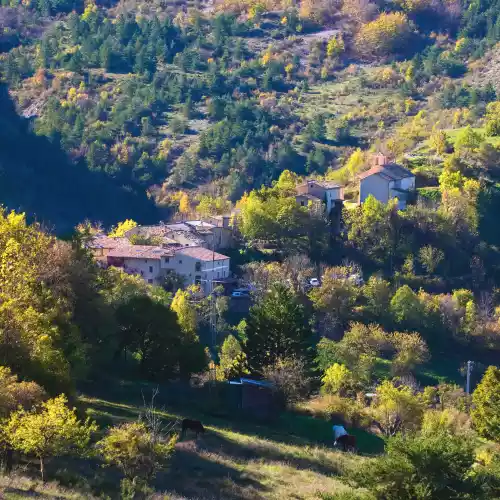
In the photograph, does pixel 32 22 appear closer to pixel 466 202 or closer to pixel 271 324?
pixel 466 202

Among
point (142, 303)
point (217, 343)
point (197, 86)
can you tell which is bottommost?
point (217, 343)

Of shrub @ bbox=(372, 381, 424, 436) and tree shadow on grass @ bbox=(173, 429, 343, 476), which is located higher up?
tree shadow on grass @ bbox=(173, 429, 343, 476)

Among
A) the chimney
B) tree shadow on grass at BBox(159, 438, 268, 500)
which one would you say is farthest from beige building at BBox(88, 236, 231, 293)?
tree shadow on grass at BBox(159, 438, 268, 500)

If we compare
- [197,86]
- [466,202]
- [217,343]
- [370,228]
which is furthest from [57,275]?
[197,86]

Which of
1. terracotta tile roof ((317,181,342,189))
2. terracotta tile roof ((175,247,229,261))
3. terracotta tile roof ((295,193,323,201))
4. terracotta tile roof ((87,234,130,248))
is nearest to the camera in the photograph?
terracotta tile roof ((175,247,229,261))

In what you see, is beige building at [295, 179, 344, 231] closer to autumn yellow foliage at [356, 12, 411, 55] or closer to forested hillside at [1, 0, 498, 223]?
forested hillside at [1, 0, 498, 223]

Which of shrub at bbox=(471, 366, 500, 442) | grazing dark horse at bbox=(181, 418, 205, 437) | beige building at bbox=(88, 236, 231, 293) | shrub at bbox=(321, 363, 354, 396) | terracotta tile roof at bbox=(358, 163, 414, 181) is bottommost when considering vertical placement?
shrub at bbox=(321, 363, 354, 396)

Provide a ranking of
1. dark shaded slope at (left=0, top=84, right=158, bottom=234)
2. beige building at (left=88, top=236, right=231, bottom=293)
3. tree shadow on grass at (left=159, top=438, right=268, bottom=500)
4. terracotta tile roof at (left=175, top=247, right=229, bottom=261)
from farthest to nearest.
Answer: dark shaded slope at (left=0, top=84, right=158, bottom=234), terracotta tile roof at (left=175, top=247, right=229, bottom=261), beige building at (left=88, top=236, right=231, bottom=293), tree shadow on grass at (left=159, top=438, right=268, bottom=500)

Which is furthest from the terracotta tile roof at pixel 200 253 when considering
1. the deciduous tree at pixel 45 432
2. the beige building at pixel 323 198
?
the deciduous tree at pixel 45 432

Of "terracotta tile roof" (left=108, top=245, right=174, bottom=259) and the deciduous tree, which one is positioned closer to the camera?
the deciduous tree
